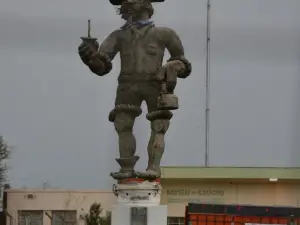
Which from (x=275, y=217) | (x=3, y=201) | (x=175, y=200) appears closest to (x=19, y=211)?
(x=3, y=201)

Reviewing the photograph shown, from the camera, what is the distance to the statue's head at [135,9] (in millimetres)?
6344

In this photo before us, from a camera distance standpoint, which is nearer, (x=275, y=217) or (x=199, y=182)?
(x=275, y=217)

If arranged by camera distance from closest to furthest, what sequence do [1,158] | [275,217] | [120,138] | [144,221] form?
[144,221] → [120,138] → [275,217] → [1,158]

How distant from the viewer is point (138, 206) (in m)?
5.89

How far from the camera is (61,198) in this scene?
1066 inches

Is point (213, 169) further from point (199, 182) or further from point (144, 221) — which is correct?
point (144, 221)

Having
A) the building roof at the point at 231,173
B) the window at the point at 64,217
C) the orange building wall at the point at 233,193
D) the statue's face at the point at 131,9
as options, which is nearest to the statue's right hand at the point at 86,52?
the statue's face at the point at 131,9

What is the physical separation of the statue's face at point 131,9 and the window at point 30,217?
66.5ft

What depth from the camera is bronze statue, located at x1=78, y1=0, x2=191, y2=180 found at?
20.5 ft

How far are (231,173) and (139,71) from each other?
462 inches

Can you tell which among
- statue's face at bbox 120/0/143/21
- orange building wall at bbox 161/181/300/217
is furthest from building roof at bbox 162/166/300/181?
statue's face at bbox 120/0/143/21

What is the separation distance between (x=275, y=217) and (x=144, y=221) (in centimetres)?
223

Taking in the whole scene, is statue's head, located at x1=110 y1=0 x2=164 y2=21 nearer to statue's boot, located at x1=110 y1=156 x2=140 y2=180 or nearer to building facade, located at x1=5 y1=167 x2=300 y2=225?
statue's boot, located at x1=110 y1=156 x2=140 y2=180

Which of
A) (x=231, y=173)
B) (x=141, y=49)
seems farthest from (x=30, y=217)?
(x=141, y=49)
